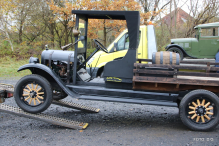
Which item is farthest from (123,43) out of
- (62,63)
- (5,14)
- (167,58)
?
(5,14)

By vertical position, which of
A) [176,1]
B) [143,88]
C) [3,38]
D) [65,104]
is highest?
[176,1]

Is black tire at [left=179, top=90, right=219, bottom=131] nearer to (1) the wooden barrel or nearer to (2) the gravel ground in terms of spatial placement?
(2) the gravel ground

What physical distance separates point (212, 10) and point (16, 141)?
17.0 metres

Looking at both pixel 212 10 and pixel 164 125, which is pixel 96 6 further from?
pixel 212 10

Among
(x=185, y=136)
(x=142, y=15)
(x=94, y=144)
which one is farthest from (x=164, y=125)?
(x=142, y=15)

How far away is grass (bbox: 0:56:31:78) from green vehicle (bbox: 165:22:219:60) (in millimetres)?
8192

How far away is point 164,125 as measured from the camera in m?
4.08

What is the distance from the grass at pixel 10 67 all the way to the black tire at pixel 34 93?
6.84 meters

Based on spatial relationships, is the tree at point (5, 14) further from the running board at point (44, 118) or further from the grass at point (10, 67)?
the running board at point (44, 118)

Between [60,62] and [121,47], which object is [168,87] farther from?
[121,47]

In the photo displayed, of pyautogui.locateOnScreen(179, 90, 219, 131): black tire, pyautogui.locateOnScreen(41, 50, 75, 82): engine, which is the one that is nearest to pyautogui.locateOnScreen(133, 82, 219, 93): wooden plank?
pyautogui.locateOnScreen(179, 90, 219, 131): black tire

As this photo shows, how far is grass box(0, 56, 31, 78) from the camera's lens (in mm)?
10522

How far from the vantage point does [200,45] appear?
1066cm

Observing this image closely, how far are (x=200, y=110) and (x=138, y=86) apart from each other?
1.19 m
